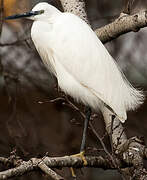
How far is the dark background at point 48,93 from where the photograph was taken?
11.4 ft

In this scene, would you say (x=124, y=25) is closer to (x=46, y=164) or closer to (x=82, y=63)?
(x=82, y=63)

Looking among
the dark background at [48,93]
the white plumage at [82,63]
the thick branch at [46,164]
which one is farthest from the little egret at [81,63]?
the dark background at [48,93]

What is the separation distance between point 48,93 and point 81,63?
1.37m

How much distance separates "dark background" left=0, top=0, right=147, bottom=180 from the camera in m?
3.47

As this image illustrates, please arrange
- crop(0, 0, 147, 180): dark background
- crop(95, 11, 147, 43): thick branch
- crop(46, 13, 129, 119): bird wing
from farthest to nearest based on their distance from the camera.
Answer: crop(0, 0, 147, 180): dark background, crop(46, 13, 129, 119): bird wing, crop(95, 11, 147, 43): thick branch

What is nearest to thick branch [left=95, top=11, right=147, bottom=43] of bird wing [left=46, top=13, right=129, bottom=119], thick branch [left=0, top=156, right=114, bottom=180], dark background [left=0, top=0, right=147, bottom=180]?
bird wing [left=46, top=13, right=129, bottom=119]

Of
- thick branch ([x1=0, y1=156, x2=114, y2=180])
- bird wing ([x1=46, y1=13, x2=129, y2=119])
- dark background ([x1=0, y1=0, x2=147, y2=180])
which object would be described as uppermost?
bird wing ([x1=46, y1=13, x2=129, y2=119])

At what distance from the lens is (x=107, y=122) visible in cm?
220

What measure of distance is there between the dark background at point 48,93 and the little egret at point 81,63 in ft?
2.38

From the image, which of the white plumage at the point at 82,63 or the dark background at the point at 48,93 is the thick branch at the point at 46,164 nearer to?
the white plumage at the point at 82,63

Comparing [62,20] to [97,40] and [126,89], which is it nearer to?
[97,40]

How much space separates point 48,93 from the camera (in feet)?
12.1

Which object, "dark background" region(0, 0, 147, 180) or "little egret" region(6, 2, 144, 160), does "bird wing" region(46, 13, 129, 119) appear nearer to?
"little egret" region(6, 2, 144, 160)

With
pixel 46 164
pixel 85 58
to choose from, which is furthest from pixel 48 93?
pixel 46 164
